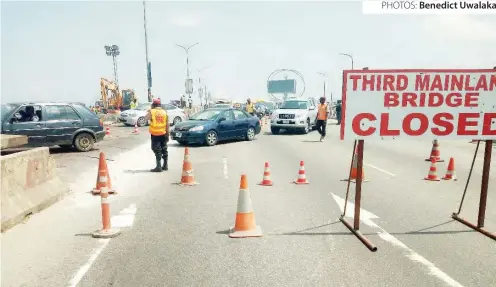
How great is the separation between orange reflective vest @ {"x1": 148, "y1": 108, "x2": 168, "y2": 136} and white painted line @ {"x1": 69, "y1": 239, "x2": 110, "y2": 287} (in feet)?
17.2

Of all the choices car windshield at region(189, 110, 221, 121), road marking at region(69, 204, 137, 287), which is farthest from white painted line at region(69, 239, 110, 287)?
car windshield at region(189, 110, 221, 121)

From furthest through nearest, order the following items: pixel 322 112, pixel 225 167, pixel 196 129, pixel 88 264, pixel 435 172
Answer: pixel 322 112
pixel 196 129
pixel 225 167
pixel 435 172
pixel 88 264

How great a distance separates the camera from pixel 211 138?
54.3 feet

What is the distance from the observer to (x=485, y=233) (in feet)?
17.6

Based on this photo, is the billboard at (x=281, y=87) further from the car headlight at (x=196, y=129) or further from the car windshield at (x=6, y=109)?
the car windshield at (x=6, y=109)

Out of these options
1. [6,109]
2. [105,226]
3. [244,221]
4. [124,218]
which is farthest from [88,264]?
[6,109]

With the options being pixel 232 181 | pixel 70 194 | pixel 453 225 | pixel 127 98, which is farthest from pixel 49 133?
pixel 127 98

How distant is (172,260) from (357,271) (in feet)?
6.89

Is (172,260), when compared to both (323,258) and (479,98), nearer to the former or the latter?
(323,258)

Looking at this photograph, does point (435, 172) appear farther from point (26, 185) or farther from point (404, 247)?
point (26, 185)

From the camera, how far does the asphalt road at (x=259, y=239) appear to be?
13.4 ft

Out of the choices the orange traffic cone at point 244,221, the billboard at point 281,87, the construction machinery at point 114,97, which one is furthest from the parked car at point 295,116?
the billboard at point 281,87

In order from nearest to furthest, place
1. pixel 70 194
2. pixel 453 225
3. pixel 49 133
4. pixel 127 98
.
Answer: pixel 453 225 → pixel 70 194 → pixel 49 133 → pixel 127 98

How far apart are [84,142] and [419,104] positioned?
12234 millimetres
